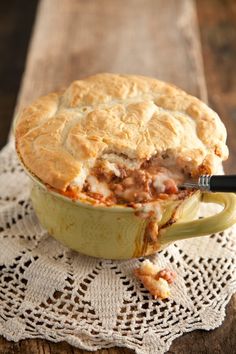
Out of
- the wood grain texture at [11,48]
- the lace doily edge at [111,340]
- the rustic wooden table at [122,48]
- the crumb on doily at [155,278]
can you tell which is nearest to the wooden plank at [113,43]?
the rustic wooden table at [122,48]

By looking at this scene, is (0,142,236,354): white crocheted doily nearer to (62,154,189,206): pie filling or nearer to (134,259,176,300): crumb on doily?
(134,259,176,300): crumb on doily

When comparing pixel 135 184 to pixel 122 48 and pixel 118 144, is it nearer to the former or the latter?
pixel 118 144

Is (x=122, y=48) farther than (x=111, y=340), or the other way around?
(x=122, y=48)

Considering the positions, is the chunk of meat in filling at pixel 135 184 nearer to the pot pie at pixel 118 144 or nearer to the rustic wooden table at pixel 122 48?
the pot pie at pixel 118 144

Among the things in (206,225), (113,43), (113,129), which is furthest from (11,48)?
(206,225)

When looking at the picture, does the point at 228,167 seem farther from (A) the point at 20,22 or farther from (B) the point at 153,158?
(A) the point at 20,22

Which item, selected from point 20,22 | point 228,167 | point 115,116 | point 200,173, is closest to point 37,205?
point 115,116
